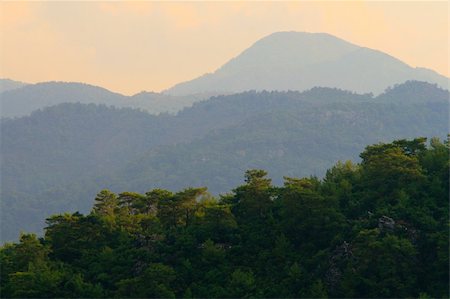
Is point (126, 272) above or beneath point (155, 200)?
beneath

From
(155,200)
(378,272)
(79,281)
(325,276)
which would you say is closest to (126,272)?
(79,281)

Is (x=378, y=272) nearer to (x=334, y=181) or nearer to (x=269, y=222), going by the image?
(x=269, y=222)

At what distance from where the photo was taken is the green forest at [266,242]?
47781mm

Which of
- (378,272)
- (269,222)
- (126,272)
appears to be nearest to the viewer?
(378,272)

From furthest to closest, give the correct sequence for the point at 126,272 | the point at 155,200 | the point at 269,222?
the point at 155,200
the point at 269,222
the point at 126,272

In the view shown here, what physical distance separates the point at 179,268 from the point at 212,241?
9.91 ft

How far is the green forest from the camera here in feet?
157

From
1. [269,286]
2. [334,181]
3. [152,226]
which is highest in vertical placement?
[334,181]

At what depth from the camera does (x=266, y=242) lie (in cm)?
5388

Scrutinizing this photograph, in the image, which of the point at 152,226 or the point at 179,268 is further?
the point at 152,226

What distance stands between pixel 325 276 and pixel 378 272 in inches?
139

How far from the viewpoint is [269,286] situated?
49.0 meters

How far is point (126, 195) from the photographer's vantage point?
6084 cm

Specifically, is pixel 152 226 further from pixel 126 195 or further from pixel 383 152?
pixel 383 152
